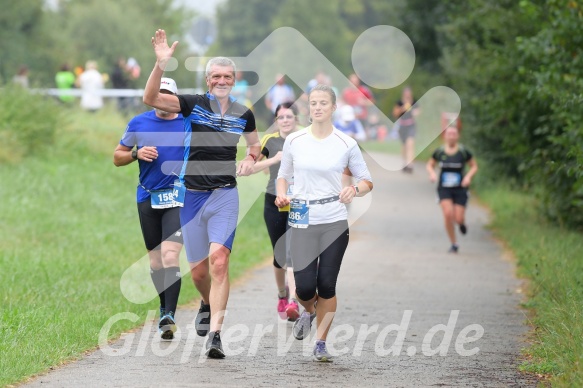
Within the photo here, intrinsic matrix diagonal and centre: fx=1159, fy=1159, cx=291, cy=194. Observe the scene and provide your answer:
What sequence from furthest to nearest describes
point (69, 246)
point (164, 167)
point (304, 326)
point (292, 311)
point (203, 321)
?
1. point (69, 246)
2. point (292, 311)
3. point (164, 167)
4. point (203, 321)
5. point (304, 326)

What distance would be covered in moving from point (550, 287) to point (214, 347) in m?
4.28

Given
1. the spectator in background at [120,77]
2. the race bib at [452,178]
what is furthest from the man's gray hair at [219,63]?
the spectator in background at [120,77]

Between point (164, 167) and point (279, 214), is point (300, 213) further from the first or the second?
Result: point (279, 214)

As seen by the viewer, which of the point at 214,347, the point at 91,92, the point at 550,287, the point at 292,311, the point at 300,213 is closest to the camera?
the point at 214,347

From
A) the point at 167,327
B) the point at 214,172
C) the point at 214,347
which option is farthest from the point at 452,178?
the point at 214,347

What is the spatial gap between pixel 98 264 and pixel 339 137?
18.5ft

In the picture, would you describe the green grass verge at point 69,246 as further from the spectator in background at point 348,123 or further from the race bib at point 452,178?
the race bib at point 452,178

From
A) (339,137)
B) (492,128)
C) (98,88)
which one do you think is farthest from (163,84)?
(98,88)

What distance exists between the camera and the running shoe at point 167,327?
365 inches

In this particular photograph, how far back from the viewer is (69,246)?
14812mm

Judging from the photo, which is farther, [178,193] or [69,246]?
[69,246]

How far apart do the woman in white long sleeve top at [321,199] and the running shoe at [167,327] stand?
1221mm

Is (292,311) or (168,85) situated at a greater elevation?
(168,85)

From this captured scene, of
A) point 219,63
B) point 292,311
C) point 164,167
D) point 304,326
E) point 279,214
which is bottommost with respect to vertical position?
point 292,311
